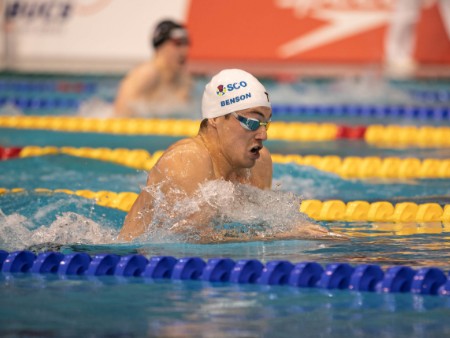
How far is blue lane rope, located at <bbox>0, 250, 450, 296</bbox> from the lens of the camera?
11.8 ft

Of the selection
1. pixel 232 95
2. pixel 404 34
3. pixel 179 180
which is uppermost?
pixel 404 34

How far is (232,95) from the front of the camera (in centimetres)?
425

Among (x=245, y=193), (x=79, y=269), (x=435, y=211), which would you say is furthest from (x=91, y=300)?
(x=435, y=211)

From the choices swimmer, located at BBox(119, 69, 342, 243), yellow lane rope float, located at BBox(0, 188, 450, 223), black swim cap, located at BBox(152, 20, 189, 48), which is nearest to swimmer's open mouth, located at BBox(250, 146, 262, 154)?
swimmer, located at BBox(119, 69, 342, 243)

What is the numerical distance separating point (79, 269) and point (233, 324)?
97cm

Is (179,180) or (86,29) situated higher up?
(86,29)

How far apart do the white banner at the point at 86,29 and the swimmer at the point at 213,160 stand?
28.1 ft

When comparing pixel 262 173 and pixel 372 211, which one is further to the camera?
pixel 372 211

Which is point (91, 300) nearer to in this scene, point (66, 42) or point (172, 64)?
point (172, 64)

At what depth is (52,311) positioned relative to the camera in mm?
3305

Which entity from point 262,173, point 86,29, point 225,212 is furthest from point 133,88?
point 225,212

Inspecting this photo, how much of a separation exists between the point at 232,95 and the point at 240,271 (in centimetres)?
87

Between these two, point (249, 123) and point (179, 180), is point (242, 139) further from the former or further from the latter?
point (179, 180)

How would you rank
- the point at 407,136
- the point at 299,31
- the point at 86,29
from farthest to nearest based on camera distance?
1. the point at 86,29
2. the point at 299,31
3. the point at 407,136
